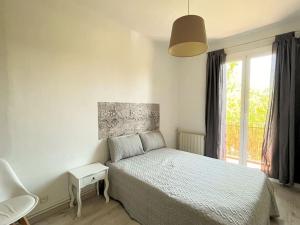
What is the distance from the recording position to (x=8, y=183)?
1.68 m

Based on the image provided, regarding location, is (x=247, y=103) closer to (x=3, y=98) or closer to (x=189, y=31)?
(x=189, y=31)

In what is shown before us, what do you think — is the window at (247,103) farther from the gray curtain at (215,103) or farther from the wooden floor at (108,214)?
the wooden floor at (108,214)

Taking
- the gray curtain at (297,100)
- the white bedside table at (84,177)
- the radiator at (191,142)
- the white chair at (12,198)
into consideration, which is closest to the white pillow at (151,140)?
the radiator at (191,142)

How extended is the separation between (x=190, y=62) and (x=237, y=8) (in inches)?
61.5

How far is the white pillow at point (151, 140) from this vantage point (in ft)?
9.89

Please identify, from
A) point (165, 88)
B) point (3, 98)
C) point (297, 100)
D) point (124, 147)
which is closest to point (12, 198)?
point (3, 98)

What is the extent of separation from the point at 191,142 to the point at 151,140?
1039 mm

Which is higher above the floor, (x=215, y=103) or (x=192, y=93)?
(x=192, y=93)

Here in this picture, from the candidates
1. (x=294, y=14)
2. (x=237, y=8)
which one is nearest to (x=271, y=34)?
(x=294, y=14)

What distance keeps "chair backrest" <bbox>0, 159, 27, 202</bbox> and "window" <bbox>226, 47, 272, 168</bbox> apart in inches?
131

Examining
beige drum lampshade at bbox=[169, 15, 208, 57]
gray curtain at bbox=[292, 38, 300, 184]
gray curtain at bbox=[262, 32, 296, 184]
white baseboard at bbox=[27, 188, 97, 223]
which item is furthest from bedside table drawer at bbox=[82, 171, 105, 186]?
gray curtain at bbox=[292, 38, 300, 184]

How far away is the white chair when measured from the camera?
142 centimetres

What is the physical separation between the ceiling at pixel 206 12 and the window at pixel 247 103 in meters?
0.58

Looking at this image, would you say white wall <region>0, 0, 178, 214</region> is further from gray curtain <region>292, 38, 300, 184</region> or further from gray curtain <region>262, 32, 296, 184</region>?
gray curtain <region>292, 38, 300, 184</region>
